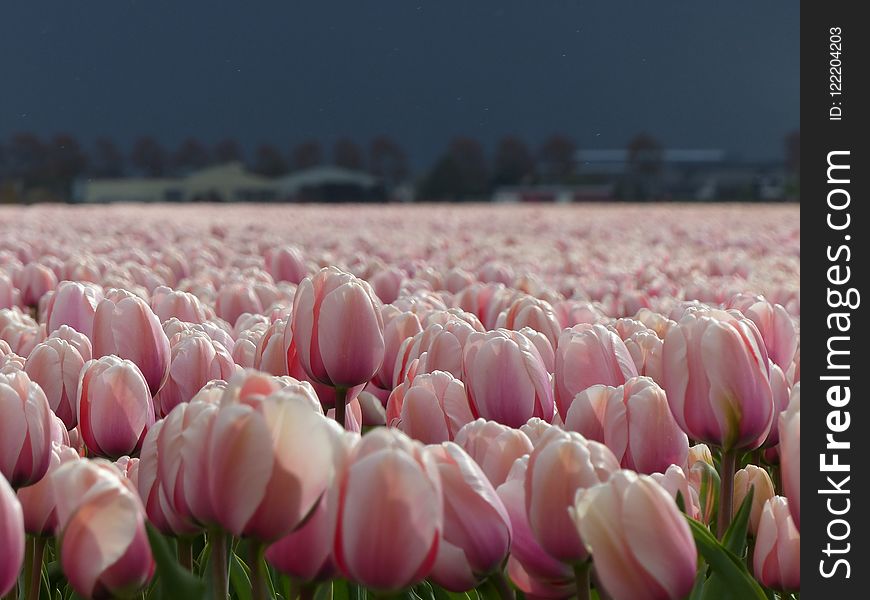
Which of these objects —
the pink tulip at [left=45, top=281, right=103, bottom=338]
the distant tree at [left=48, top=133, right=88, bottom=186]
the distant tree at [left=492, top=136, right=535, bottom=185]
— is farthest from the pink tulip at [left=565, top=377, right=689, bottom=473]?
the distant tree at [left=492, top=136, right=535, bottom=185]

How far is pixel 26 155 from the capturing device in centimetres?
9856

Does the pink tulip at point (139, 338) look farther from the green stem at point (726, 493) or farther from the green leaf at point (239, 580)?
the green stem at point (726, 493)

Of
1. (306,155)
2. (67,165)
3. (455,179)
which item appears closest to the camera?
(67,165)

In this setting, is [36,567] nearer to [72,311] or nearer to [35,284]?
[72,311]

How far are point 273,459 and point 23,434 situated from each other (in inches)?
20.5

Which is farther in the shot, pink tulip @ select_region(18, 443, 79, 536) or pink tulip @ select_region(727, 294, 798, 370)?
pink tulip @ select_region(727, 294, 798, 370)

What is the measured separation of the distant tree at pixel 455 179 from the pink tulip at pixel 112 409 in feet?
318

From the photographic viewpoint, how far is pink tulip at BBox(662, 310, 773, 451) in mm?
1487

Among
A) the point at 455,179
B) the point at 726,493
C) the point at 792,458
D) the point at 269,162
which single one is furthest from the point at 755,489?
the point at 269,162

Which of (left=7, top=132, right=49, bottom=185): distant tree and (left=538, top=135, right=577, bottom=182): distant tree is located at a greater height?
(left=7, top=132, right=49, bottom=185): distant tree

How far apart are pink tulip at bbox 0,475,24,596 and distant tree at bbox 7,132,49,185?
319 ft

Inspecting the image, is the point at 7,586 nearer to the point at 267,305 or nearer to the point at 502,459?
the point at 502,459

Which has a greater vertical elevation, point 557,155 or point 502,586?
point 502,586

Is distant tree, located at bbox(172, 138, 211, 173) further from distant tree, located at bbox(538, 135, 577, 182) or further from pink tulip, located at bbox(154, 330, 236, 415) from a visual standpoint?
pink tulip, located at bbox(154, 330, 236, 415)
